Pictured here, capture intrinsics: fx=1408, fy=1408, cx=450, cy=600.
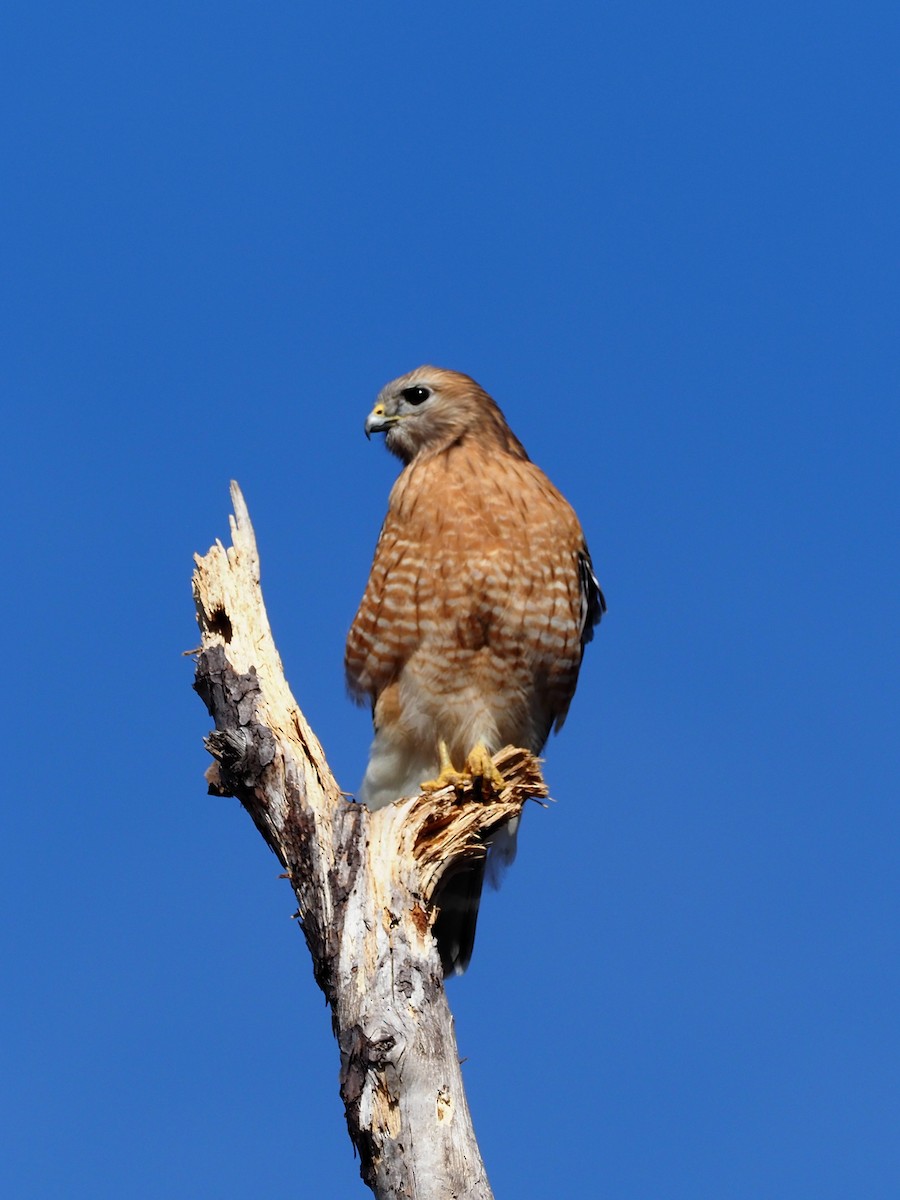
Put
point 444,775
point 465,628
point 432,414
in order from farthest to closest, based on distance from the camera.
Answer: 1. point 432,414
2. point 465,628
3. point 444,775

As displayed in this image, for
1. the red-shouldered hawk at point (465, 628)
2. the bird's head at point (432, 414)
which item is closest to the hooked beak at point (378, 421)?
the bird's head at point (432, 414)

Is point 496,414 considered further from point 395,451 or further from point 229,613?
point 229,613

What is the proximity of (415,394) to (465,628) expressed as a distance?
158 cm

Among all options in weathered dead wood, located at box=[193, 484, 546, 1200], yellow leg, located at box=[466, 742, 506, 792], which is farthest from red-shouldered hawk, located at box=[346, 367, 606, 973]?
weathered dead wood, located at box=[193, 484, 546, 1200]

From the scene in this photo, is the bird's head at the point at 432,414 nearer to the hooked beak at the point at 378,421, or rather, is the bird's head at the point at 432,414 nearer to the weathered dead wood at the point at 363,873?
the hooked beak at the point at 378,421

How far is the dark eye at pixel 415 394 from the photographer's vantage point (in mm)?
7504

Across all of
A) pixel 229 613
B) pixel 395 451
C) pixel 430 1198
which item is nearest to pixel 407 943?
pixel 430 1198

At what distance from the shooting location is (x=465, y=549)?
6.59m

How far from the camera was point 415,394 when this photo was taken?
296 inches

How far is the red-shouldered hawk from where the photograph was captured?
258 inches

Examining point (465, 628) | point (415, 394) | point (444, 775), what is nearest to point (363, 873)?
point (444, 775)

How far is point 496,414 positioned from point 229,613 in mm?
2296

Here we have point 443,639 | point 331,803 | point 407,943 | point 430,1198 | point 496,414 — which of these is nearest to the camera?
point 430,1198

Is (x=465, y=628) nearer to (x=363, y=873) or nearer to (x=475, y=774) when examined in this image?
(x=475, y=774)
